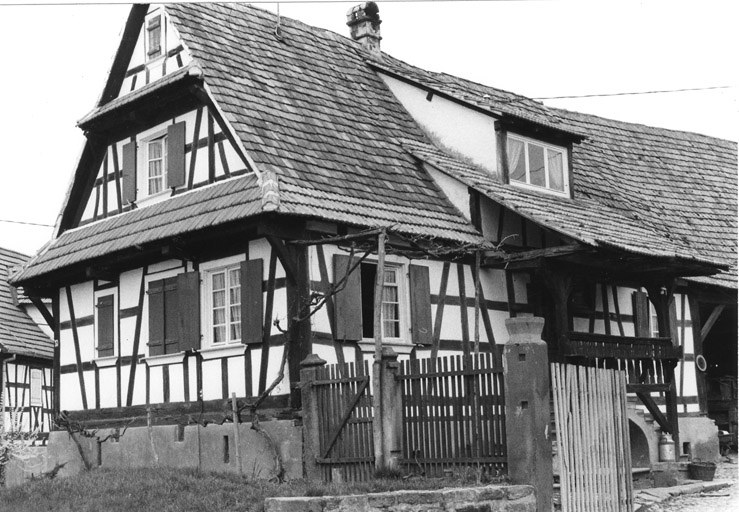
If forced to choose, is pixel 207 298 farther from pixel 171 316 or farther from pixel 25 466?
pixel 25 466

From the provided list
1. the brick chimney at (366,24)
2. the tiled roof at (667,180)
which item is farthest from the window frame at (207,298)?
the brick chimney at (366,24)

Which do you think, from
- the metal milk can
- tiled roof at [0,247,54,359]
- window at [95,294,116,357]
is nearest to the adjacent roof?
window at [95,294,116,357]

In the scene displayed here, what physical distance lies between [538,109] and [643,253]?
5886 millimetres

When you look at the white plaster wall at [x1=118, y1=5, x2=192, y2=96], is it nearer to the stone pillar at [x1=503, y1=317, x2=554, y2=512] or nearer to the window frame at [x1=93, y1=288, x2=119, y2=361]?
the window frame at [x1=93, y1=288, x2=119, y2=361]

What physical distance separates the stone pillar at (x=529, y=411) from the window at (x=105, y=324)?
32.8ft

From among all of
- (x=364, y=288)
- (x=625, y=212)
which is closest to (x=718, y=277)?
(x=625, y=212)

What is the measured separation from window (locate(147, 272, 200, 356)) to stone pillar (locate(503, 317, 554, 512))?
278 inches

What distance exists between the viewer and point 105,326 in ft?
70.4

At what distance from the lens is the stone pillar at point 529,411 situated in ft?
43.4

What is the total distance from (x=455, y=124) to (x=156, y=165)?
224 inches

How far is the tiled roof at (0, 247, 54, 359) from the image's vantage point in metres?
30.6

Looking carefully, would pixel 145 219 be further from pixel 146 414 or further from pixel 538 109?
pixel 538 109

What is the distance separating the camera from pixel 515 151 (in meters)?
22.0

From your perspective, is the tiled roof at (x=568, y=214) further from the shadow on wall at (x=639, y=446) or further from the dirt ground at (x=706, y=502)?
the dirt ground at (x=706, y=502)
